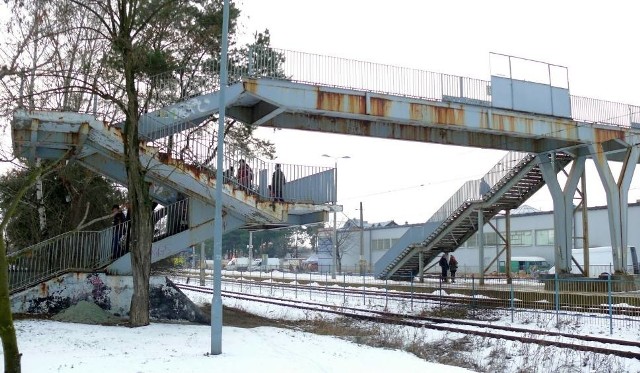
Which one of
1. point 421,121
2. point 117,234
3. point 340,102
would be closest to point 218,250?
point 117,234

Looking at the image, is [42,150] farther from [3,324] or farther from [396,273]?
[396,273]

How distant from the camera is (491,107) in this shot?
75.4 feet

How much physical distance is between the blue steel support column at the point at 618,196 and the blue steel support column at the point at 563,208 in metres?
0.96

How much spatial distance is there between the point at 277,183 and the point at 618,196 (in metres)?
16.0

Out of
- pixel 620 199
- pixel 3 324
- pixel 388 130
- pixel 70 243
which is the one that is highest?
pixel 388 130

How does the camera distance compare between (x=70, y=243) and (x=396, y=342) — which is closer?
(x=396, y=342)

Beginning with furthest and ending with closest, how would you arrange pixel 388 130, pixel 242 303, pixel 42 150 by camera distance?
pixel 242 303, pixel 388 130, pixel 42 150

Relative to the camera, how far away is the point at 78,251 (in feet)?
62.1

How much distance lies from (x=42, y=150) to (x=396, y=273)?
2268cm

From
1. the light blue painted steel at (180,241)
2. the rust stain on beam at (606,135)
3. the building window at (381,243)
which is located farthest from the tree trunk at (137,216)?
the building window at (381,243)

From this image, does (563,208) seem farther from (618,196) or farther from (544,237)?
(544,237)

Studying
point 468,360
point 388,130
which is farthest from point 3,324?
point 388,130

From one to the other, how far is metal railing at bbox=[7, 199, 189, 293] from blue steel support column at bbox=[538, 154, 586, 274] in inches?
640

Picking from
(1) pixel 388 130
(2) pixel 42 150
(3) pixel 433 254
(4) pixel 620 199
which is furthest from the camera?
(3) pixel 433 254
